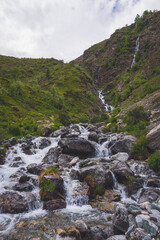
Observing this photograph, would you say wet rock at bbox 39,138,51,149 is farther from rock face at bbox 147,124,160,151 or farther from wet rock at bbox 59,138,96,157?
rock face at bbox 147,124,160,151

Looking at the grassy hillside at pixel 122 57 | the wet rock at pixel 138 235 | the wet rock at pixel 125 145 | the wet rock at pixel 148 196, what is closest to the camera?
the wet rock at pixel 138 235

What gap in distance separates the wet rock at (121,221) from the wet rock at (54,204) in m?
4.60

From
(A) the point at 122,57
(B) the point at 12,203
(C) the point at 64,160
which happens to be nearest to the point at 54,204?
(B) the point at 12,203

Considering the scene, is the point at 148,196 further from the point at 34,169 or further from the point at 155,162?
the point at 34,169

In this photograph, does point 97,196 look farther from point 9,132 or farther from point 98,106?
point 98,106

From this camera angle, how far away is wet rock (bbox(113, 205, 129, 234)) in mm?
8281

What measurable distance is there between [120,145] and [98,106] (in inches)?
→ 3062

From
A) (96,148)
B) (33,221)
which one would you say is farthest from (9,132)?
(33,221)

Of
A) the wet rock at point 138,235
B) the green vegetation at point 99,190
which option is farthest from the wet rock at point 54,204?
the wet rock at point 138,235

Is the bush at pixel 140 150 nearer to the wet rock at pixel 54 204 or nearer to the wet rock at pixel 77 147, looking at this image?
the wet rock at pixel 77 147

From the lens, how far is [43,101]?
235 ft

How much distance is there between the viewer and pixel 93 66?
170 metres

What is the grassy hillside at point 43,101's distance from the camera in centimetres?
3775

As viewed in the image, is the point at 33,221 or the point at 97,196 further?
the point at 97,196
